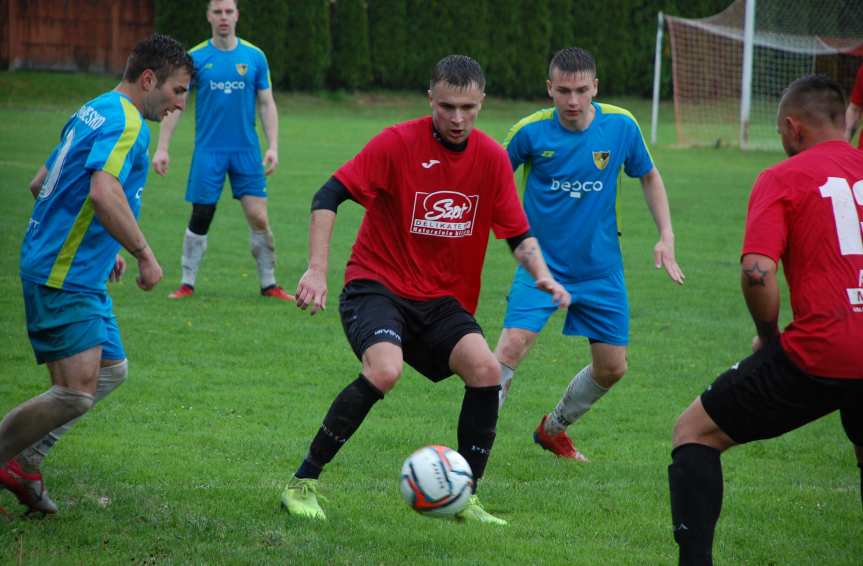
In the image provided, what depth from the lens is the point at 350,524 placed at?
206 inches

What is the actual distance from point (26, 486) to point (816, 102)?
373 centimetres

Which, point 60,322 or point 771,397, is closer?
point 771,397

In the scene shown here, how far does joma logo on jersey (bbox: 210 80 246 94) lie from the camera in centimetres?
1105

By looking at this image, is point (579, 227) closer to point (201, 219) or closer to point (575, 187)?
point (575, 187)

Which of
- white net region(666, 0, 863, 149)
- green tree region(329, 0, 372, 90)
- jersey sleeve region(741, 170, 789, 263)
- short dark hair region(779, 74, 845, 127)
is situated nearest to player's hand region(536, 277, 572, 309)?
jersey sleeve region(741, 170, 789, 263)

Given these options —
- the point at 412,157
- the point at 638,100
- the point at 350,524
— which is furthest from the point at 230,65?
the point at 638,100

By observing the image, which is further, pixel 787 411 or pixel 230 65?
pixel 230 65

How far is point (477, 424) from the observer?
5.42m

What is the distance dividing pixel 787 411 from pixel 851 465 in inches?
113

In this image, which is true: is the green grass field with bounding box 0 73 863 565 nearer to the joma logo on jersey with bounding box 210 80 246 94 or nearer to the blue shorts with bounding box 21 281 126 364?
the blue shorts with bounding box 21 281 126 364

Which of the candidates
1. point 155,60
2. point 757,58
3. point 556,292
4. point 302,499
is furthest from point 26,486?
point 757,58

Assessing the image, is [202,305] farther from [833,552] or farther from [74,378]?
[833,552]

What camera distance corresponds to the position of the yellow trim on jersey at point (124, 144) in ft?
15.6

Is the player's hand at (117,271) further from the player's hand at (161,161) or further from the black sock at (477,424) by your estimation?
the player's hand at (161,161)
